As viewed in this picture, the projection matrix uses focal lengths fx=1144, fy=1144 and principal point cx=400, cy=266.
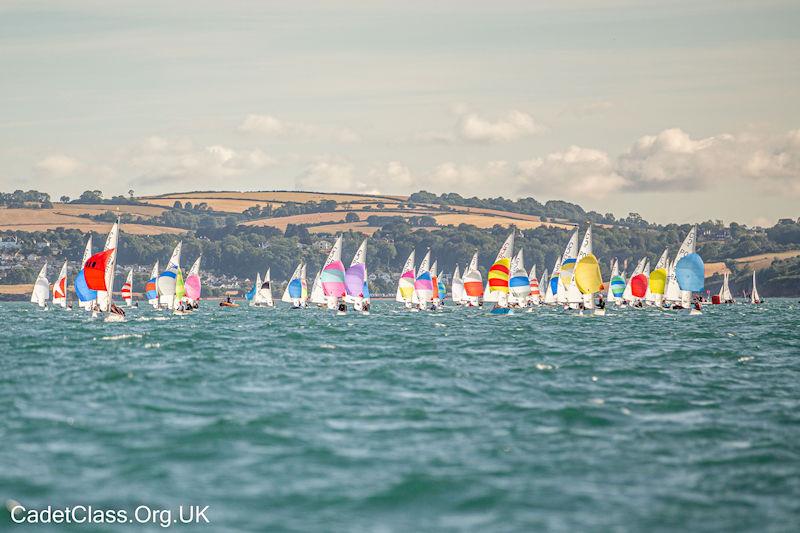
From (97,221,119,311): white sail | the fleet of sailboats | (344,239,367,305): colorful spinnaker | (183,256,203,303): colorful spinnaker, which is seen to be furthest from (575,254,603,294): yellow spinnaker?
(183,256,203,303): colorful spinnaker

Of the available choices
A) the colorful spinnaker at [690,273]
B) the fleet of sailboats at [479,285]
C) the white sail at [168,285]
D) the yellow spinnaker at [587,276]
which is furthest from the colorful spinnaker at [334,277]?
the colorful spinnaker at [690,273]

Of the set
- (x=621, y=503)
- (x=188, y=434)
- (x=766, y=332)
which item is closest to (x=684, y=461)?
(x=621, y=503)

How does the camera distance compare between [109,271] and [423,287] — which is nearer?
[109,271]

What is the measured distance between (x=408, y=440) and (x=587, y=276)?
80.4 meters

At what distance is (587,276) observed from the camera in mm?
107500

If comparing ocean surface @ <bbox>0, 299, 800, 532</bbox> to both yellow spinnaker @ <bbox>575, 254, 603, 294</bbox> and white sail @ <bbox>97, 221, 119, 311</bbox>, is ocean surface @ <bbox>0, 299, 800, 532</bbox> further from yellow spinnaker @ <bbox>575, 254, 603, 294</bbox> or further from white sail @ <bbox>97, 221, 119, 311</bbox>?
yellow spinnaker @ <bbox>575, 254, 603, 294</bbox>

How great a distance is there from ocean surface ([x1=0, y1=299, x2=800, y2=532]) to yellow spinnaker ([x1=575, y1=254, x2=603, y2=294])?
53.7m

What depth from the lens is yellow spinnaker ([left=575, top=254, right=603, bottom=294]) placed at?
10725 centimetres

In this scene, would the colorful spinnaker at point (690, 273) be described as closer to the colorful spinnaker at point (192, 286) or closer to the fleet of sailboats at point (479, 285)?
the fleet of sailboats at point (479, 285)

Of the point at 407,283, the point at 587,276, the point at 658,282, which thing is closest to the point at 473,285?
the point at 407,283

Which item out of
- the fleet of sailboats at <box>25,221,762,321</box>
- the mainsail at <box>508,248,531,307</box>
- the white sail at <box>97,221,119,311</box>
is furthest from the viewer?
the mainsail at <box>508,248,531,307</box>

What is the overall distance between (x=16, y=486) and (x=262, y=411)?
33.8ft

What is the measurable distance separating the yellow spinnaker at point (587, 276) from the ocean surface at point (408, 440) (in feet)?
176

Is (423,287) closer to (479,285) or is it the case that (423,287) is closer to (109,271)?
(479,285)
